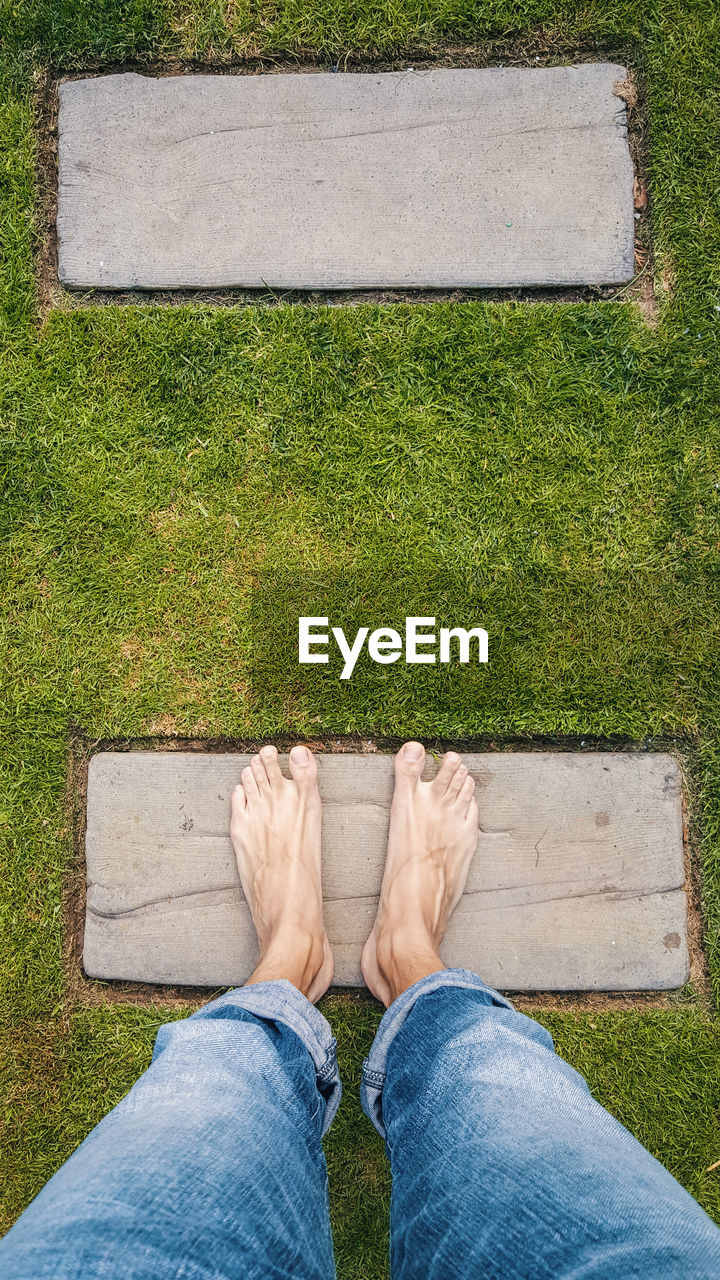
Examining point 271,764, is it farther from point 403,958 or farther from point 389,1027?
point 389,1027

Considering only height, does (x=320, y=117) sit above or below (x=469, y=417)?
above

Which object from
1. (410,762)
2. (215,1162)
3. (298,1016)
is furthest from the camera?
(410,762)

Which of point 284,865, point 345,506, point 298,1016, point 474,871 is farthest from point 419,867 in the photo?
point 345,506

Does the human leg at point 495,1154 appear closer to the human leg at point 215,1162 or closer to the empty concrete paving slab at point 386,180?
the human leg at point 215,1162

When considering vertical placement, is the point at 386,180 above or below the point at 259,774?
above

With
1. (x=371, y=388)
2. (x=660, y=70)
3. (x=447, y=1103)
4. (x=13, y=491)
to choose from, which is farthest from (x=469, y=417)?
(x=447, y=1103)

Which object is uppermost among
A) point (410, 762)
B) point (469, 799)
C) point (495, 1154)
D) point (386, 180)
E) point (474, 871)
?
point (386, 180)

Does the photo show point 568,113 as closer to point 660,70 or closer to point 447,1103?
point 660,70
